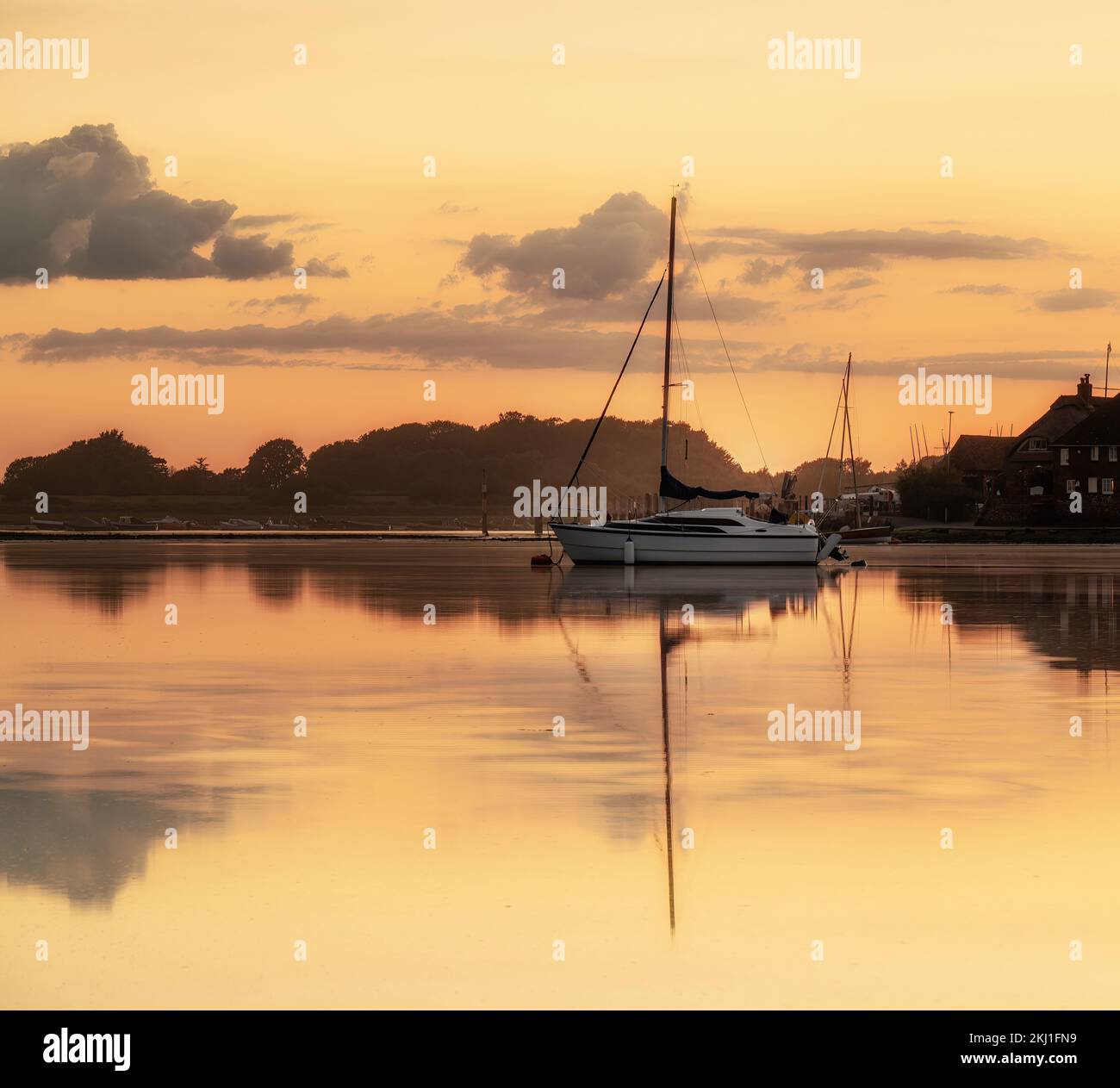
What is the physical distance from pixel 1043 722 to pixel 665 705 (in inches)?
177

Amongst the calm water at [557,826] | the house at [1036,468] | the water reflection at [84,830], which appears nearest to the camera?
the calm water at [557,826]

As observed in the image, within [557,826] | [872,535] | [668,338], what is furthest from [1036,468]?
[557,826]

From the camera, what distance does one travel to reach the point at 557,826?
43.4 feet

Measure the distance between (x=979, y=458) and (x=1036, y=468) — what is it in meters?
33.6

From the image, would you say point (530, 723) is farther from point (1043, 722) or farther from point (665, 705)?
point (1043, 722)

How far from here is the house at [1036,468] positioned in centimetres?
14188

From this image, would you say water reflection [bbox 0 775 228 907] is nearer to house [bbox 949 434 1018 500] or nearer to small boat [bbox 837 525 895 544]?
small boat [bbox 837 525 895 544]

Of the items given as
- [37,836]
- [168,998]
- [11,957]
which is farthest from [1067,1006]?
[37,836]

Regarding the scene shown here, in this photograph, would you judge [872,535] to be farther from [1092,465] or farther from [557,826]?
[557,826]

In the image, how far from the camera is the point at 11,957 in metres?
9.48

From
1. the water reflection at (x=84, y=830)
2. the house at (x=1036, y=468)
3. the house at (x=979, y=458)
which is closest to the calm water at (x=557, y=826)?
the water reflection at (x=84, y=830)

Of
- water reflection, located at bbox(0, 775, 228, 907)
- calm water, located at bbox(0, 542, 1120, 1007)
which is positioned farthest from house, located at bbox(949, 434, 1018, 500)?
water reflection, located at bbox(0, 775, 228, 907)

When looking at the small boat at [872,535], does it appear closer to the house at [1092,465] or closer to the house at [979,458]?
the house at [1092,465]

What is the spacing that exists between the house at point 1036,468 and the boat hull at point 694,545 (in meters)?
69.6
